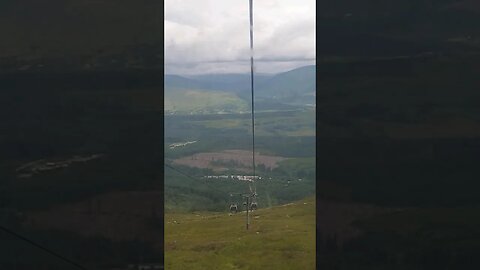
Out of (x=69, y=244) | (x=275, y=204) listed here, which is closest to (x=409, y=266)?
(x=275, y=204)

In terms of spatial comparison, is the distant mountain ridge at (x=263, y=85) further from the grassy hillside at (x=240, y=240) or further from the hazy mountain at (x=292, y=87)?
the grassy hillside at (x=240, y=240)

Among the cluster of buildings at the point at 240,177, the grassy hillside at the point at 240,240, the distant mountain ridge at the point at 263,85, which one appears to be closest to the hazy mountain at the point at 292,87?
the distant mountain ridge at the point at 263,85

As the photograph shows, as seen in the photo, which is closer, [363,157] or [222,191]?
[363,157]

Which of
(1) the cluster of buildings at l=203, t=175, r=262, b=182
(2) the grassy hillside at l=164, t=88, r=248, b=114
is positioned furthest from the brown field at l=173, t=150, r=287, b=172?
(2) the grassy hillside at l=164, t=88, r=248, b=114

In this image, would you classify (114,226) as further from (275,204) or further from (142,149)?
(275,204)

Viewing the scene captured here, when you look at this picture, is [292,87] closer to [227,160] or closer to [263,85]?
[263,85]

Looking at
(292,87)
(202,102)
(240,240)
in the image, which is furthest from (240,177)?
(292,87)
